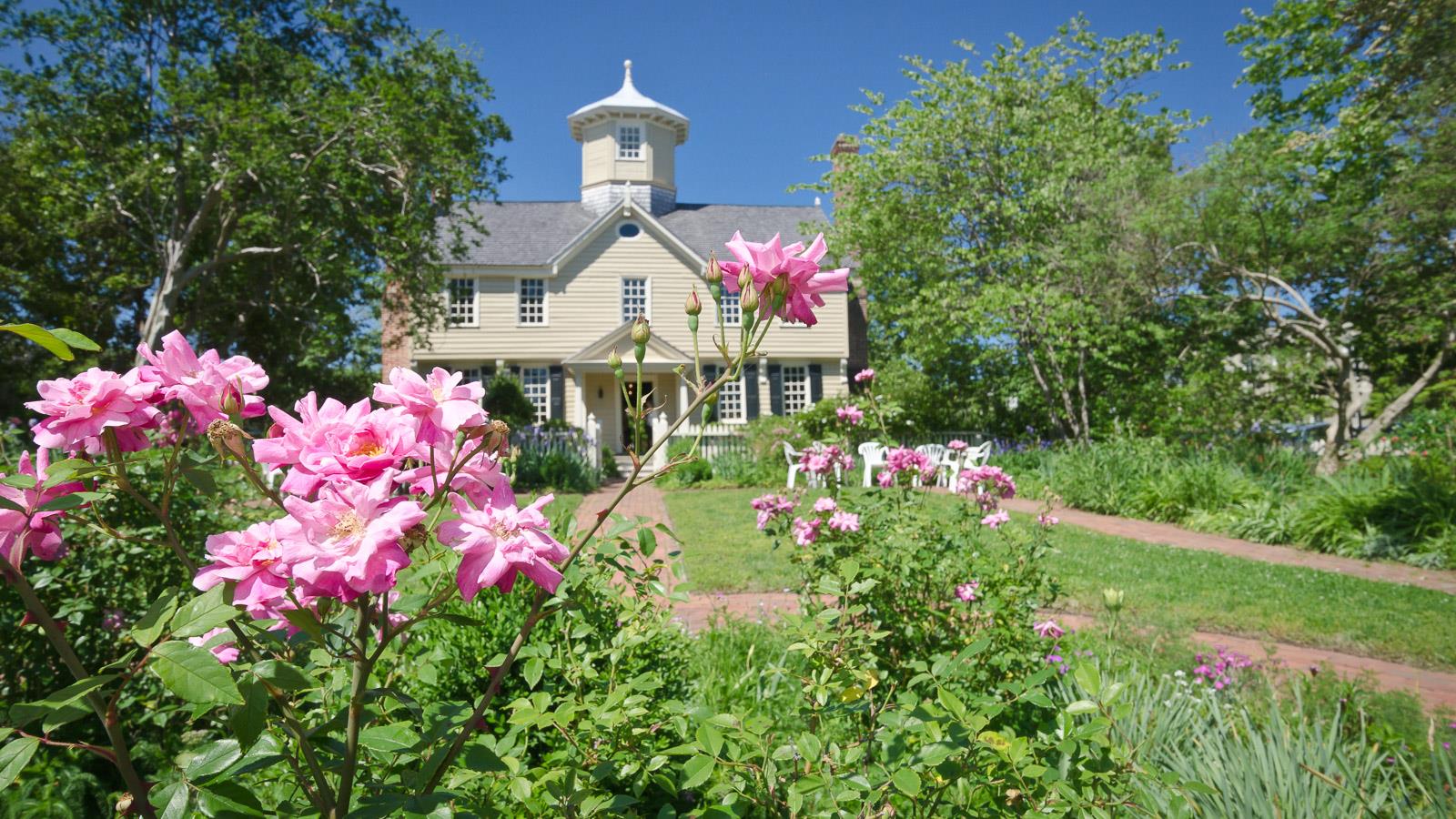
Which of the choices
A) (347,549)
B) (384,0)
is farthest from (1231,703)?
(384,0)

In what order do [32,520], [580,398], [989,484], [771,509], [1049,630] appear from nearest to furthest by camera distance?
[32,520], [1049,630], [771,509], [989,484], [580,398]

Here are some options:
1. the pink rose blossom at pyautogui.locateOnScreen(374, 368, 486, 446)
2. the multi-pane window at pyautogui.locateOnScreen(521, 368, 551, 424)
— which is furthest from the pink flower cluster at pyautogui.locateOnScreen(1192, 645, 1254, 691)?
the multi-pane window at pyautogui.locateOnScreen(521, 368, 551, 424)

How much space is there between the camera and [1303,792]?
189 centimetres

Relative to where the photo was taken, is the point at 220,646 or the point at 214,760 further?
the point at 220,646

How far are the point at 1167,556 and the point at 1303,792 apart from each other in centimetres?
542

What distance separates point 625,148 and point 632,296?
5.25 m

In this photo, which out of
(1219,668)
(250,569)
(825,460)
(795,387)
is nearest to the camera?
(250,569)

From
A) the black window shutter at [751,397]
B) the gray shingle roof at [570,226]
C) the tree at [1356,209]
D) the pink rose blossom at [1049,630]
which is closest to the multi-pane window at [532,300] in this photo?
the gray shingle roof at [570,226]

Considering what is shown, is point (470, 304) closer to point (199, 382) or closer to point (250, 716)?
point (199, 382)

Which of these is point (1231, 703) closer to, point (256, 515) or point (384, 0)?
point (256, 515)

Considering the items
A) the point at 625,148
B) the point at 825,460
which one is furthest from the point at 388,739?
the point at 625,148

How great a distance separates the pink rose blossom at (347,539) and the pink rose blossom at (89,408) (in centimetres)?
34

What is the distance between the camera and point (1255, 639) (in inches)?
172

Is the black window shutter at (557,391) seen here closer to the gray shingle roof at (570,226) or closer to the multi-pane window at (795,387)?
the gray shingle roof at (570,226)
